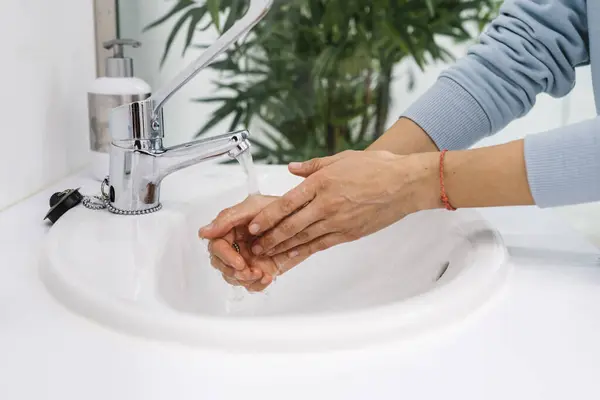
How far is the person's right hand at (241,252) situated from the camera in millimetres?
752

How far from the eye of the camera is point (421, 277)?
812 millimetres

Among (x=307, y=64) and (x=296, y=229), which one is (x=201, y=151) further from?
(x=307, y=64)

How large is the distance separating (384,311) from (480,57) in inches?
20.7

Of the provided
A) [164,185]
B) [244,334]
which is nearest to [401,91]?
[164,185]

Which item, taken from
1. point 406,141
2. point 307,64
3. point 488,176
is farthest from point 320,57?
point 488,176

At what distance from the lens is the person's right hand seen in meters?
0.75

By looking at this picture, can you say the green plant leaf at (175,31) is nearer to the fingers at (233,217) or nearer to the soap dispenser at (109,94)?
the soap dispenser at (109,94)

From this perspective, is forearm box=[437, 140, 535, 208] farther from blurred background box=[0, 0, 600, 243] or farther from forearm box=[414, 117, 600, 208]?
blurred background box=[0, 0, 600, 243]

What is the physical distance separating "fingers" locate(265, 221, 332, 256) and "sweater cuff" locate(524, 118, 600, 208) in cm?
23

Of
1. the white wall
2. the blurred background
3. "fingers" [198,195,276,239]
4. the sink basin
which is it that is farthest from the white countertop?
the blurred background

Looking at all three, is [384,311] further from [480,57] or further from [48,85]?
[48,85]

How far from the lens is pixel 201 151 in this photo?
2.54ft

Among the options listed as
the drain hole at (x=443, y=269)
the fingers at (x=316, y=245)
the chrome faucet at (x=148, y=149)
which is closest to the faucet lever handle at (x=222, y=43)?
the chrome faucet at (x=148, y=149)

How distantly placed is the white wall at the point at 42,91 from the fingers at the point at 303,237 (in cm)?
37
